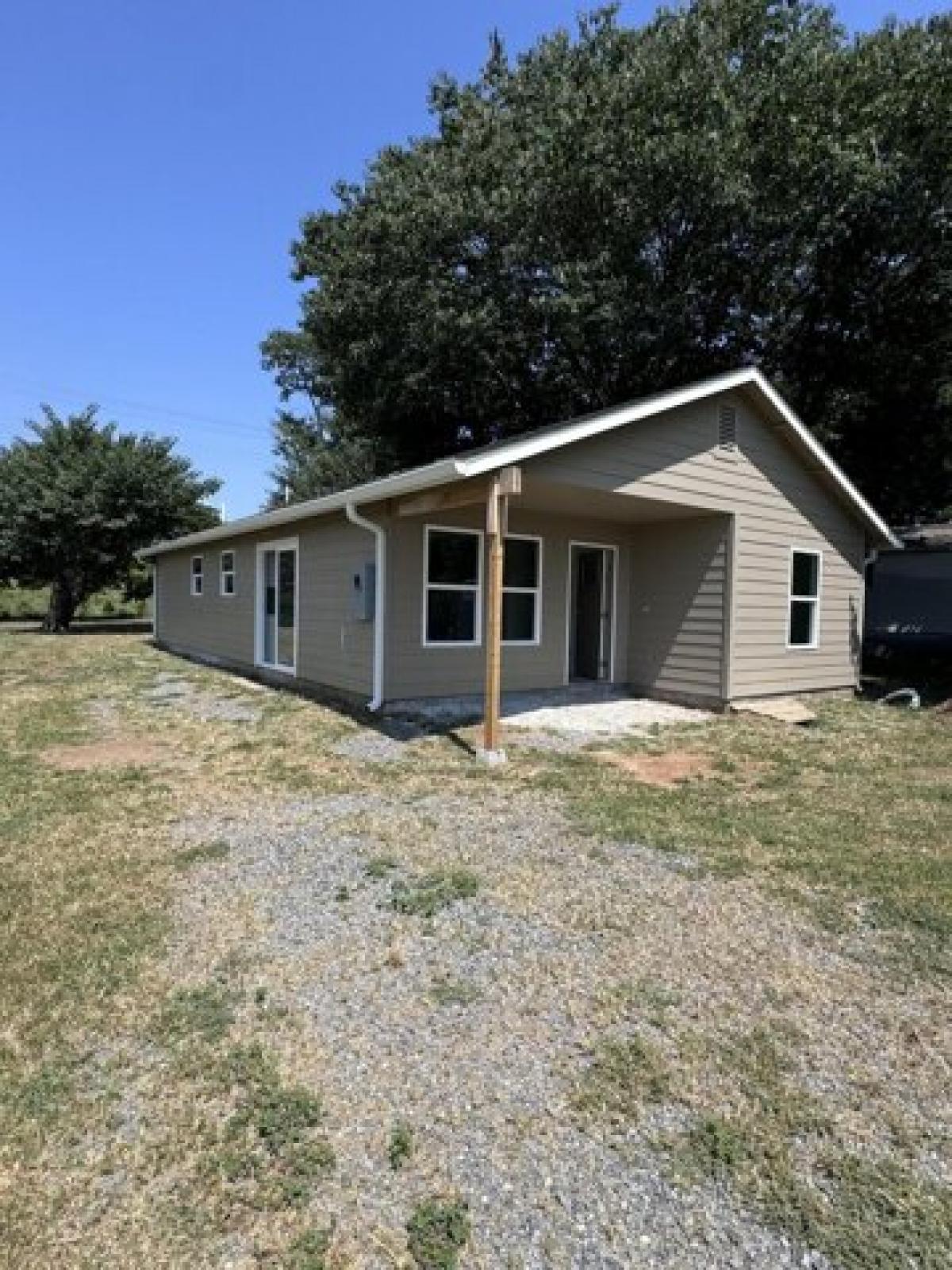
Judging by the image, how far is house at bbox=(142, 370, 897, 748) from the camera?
8391 millimetres

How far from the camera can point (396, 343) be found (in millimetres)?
15539

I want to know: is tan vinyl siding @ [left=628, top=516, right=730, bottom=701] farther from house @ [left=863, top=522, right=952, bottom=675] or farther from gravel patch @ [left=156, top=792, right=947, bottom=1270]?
house @ [left=863, top=522, right=952, bottom=675]

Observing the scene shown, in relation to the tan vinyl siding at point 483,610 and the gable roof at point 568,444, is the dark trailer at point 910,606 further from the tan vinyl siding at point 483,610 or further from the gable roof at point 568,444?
the tan vinyl siding at point 483,610

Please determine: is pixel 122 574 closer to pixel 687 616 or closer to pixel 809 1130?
pixel 687 616

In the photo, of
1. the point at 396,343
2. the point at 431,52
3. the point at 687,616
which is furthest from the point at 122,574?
the point at 687,616

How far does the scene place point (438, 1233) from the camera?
1.80m

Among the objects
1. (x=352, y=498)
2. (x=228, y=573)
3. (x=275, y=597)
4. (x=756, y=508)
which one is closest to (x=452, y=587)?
(x=352, y=498)

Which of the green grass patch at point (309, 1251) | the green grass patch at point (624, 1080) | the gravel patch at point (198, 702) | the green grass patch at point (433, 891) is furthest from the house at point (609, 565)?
the green grass patch at point (309, 1251)

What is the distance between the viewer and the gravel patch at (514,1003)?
1.87 m

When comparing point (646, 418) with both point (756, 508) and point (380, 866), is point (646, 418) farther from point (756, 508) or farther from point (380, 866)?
point (380, 866)

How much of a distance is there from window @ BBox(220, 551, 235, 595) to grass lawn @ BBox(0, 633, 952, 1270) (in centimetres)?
825

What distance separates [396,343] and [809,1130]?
15595 mm

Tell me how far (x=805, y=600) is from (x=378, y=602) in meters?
6.16

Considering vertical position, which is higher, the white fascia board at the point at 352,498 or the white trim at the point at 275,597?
the white fascia board at the point at 352,498
